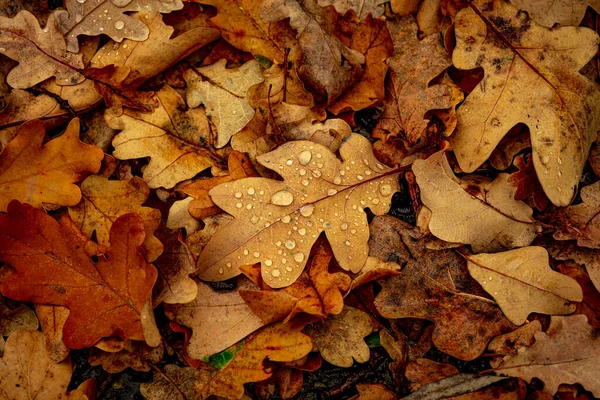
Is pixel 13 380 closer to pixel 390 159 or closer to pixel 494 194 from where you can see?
pixel 390 159

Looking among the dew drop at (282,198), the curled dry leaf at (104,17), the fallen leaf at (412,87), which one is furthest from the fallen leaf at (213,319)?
the curled dry leaf at (104,17)

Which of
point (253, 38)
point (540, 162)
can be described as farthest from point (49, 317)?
point (540, 162)

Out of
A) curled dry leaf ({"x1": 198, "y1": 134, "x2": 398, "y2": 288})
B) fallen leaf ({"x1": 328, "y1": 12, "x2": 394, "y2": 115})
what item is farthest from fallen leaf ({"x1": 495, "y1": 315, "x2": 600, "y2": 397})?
fallen leaf ({"x1": 328, "y1": 12, "x2": 394, "y2": 115})

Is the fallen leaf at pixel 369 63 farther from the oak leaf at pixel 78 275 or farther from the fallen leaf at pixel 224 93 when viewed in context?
the oak leaf at pixel 78 275

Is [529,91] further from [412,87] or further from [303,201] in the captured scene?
[303,201]

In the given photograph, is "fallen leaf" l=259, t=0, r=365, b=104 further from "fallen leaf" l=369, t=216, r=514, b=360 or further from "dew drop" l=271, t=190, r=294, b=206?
"fallen leaf" l=369, t=216, r=514, b=360

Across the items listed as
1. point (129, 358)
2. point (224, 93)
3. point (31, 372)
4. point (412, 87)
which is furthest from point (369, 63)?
point (31, 372)
